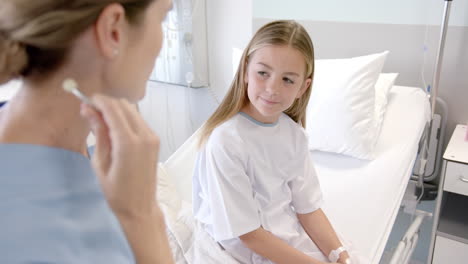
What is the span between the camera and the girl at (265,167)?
1140 millimetres

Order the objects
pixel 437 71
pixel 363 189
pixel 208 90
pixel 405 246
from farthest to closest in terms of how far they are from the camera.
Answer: pixel 208 90, pixel 437 71, pixel 363 189, pixel 405 246

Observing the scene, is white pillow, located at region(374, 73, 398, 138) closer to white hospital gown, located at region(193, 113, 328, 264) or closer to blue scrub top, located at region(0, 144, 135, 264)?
white hospital gown, located at region(193, 113, 328, 264)

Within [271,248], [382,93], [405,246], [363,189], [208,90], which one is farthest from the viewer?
[208,90]

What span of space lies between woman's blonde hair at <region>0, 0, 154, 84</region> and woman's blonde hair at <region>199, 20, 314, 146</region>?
67 cm

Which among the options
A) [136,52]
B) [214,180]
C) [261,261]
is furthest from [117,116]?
[261,261]

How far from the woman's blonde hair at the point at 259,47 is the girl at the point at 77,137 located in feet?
1.90

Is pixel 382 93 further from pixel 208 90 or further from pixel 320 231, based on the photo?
pixel 208 90

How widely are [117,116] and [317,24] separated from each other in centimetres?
190

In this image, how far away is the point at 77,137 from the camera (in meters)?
0.65

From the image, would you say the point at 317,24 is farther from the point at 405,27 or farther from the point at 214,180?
the point at 214,180

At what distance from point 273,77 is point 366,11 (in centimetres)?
117

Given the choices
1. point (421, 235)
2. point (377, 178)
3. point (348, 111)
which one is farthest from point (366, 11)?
point (421, 235)

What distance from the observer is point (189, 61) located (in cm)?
258

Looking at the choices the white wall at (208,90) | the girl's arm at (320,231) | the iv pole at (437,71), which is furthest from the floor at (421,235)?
the white wall at (208,90)
